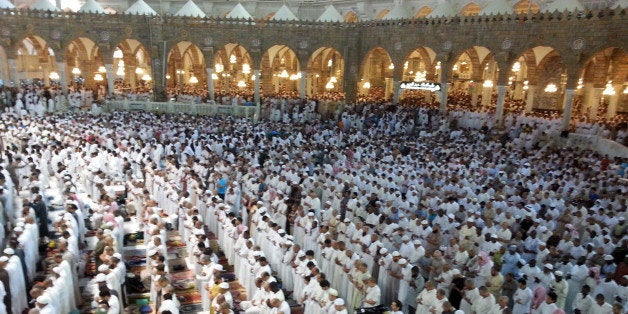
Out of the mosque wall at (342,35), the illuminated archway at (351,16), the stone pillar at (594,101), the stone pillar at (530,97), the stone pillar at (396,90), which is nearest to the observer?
the mosque wall at (342,35)

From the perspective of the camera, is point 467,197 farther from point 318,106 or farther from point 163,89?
point 163,89

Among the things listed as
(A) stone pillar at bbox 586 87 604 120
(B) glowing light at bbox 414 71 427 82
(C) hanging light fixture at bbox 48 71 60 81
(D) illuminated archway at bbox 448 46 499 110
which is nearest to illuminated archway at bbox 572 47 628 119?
(A) stone pillar at bbox 586 87 604 120

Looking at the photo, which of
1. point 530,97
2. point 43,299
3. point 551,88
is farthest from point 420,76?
point 43,299

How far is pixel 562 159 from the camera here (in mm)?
15078

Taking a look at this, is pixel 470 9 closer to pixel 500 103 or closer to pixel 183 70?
pixel 500 103

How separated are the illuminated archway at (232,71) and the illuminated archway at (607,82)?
62.9 ft

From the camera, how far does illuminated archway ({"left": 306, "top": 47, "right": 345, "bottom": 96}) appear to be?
31.9 m

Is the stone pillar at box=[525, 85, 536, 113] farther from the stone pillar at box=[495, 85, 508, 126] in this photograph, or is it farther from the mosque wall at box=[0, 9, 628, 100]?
the mosque wall at box=[0, 9, 628, 100]

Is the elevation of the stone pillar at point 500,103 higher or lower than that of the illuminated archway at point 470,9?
lower

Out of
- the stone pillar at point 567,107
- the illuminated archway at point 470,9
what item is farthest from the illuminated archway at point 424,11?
the stone pillar at point 567,107

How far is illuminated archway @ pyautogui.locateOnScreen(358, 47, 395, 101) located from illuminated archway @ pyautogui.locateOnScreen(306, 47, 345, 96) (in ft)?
6.72

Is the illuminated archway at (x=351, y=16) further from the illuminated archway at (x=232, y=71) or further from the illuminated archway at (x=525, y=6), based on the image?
the illuminated archway at (x=525, y=6)

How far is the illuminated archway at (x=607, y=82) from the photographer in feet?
66.4

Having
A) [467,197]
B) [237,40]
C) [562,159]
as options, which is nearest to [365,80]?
[237,40]
